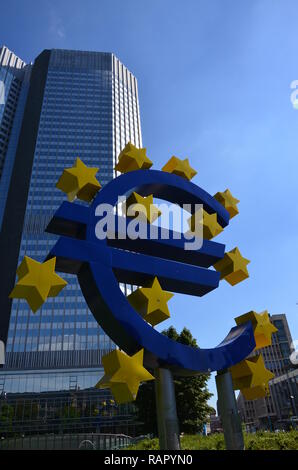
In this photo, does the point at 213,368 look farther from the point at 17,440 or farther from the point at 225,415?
the point at 17,440

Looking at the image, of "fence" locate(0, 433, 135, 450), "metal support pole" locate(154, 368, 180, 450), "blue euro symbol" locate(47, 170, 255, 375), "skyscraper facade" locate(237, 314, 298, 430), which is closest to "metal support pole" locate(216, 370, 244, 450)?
"blue euro symbol" locate(47, 170, 255, 375)

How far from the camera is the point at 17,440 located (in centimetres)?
1702

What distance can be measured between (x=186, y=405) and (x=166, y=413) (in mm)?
15392

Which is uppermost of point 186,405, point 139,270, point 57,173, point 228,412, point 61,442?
point 57,173

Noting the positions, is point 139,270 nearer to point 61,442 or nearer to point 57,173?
point 61,442

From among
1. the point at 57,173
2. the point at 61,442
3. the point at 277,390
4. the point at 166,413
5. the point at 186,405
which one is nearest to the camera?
the point at 166,413

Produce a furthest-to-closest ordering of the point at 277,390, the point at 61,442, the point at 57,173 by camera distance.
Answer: the point at 57,173, the point at 277,390, the point at 61,442

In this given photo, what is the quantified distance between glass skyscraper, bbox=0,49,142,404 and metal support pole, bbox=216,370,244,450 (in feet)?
184

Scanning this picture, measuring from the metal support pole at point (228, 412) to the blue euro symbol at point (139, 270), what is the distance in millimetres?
577

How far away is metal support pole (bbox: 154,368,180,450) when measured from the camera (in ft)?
26.7

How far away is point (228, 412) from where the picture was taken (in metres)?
9.55

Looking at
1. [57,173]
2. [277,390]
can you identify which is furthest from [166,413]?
[277,390]

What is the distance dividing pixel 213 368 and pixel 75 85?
342ft
